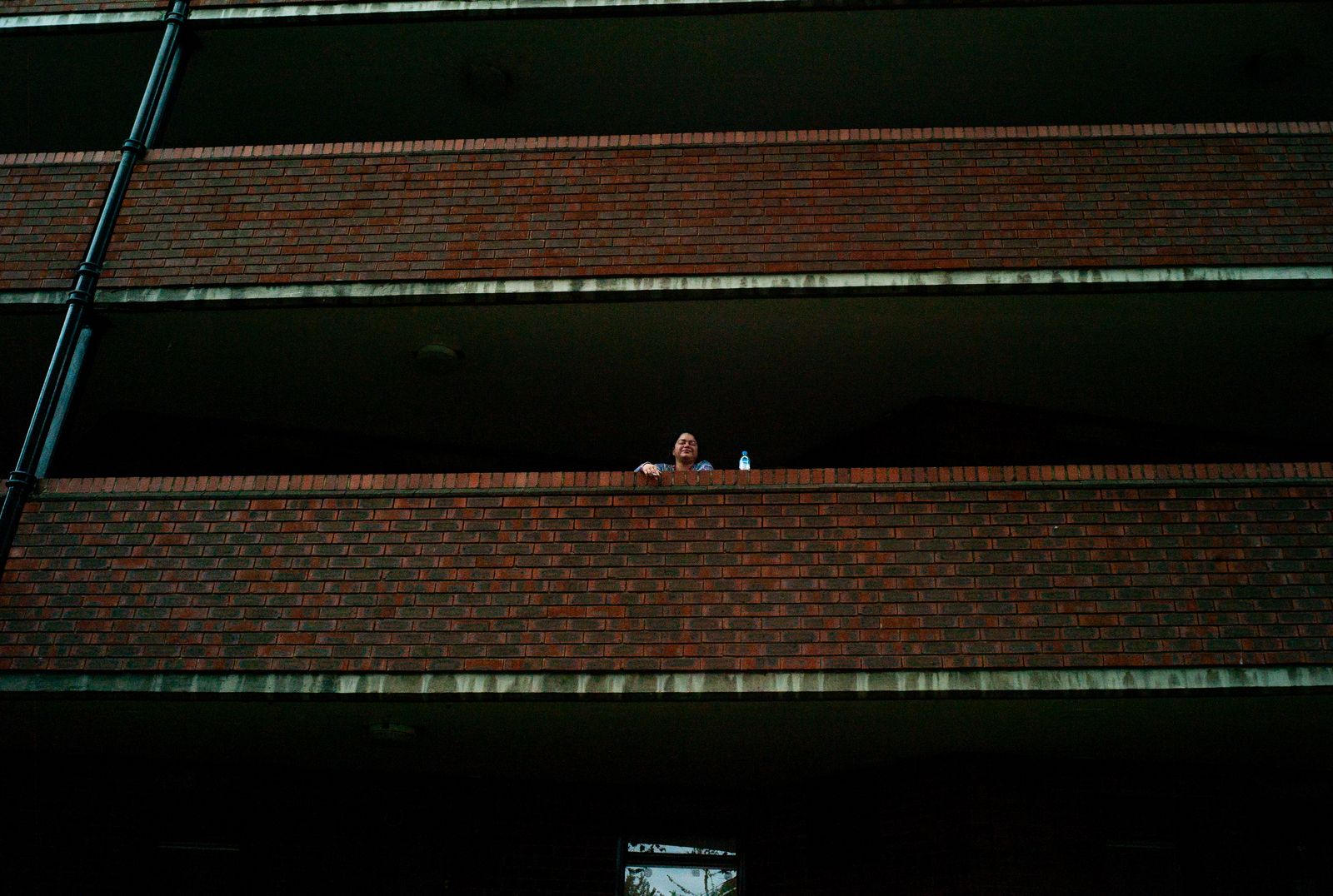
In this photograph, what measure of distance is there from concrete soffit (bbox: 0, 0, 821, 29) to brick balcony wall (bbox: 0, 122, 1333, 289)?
1252 mm

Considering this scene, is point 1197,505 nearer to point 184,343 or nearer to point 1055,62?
point 1055,62

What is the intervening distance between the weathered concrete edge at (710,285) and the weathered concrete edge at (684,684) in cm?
271

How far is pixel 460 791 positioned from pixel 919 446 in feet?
14.6

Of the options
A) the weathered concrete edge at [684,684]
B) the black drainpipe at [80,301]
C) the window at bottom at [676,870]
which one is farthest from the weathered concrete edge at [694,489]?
the window at bottom at [676,870]

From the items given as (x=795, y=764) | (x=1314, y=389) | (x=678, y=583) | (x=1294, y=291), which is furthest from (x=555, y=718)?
(x=1314, y=389)

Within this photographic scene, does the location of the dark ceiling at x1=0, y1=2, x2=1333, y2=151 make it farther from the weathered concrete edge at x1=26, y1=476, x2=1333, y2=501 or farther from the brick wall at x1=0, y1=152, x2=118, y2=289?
the weathered concrete edge at x1=26, y1=476, x2=1333, y2=501

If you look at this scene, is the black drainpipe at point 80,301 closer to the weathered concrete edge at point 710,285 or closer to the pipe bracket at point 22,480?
the pipe bracket at point 22,480

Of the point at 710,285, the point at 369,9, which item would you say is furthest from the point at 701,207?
the point at 369,9

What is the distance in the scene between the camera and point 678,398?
31.9 ft

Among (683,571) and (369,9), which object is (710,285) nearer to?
(683,571)

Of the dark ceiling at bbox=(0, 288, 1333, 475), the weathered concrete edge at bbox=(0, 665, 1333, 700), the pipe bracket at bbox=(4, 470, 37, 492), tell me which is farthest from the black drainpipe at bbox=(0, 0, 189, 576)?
the weathered concrete edge at bbox=(0, 665, 1333, 700)

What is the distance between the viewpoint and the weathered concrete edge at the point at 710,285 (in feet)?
26.8

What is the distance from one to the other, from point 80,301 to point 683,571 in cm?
465

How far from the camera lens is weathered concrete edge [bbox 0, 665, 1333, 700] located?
22.4 feet
